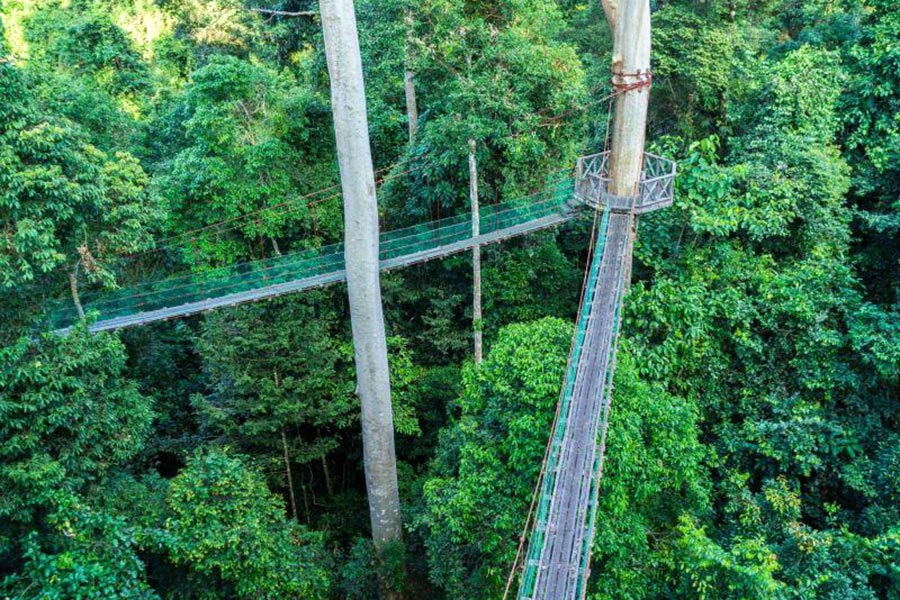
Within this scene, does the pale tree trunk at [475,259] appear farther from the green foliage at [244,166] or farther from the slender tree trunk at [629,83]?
the green foliage at [244,166]

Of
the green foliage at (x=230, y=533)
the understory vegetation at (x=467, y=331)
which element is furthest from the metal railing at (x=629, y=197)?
the green foliage at (x=230, y=533)

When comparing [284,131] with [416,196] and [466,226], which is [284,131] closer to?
[416,196]

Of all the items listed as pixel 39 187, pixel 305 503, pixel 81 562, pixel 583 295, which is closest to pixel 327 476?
pixel 305 503

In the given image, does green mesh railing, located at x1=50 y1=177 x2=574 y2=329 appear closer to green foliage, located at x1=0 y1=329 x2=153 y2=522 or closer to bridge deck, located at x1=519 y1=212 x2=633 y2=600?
→ green foliage, located at x1=0 y1=329 x2=153 y2=522

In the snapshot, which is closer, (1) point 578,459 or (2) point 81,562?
(1) point 578,459

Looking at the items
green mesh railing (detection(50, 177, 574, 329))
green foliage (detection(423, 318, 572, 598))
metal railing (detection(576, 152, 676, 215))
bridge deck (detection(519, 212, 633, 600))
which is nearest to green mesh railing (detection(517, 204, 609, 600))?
bridge deck (detection(519, 212, 633, 600))

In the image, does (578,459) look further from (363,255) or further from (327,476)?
(327,476)
